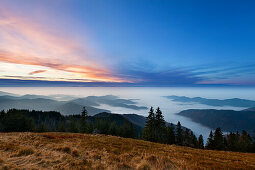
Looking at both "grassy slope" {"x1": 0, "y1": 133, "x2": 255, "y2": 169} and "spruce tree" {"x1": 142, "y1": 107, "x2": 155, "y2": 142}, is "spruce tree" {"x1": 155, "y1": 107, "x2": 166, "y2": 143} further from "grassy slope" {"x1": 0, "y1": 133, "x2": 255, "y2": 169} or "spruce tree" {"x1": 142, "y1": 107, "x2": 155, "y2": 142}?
"grassy slope" {"x1": 0, "y1": 133, "x2": 255, "y2": 169}

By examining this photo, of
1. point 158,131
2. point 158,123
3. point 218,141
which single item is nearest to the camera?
point 218,141

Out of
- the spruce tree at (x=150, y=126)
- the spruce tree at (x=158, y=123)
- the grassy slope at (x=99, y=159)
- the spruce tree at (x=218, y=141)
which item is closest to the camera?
the grassy slope at (x=99, y=159)

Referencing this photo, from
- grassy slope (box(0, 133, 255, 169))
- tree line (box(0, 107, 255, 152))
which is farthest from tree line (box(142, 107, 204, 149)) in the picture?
grassy slope (box(0, 133, 255, 169))

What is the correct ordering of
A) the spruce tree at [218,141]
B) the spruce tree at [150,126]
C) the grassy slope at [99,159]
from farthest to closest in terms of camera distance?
the spruce tree at [150,126], the spruce tree at [218,141], the grassy slope at [99,159]

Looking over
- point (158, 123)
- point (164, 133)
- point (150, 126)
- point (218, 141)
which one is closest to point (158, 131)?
point (158, 123)

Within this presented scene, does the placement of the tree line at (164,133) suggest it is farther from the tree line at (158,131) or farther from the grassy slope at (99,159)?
the grassy slope at (99,159)

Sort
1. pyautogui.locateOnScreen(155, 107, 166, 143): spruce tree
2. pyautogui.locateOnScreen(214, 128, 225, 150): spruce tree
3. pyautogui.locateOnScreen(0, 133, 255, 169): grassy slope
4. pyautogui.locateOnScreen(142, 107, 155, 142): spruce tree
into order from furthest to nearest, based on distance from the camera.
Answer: pyautogui.locateOnScreen(142, 107, 155, 142): spruce tree
pyautogui.locateOnScreen(155, 107, 166, 143): spruce tree
pyautogui.locateOnScreen(214, 128, 225, 150): spruce tree
pyautogui.locateOnScreen(0, 133, 255, 169): grassy slope

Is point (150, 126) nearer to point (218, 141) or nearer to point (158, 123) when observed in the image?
point (158, 123)

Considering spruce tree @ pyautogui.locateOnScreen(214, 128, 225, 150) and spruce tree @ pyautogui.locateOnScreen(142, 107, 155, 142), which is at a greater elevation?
spruce tree @ pyautogui.locateOnScreen(142, 107, 155, 142)

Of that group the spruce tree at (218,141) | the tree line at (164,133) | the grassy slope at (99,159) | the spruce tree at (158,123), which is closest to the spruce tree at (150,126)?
the tree line at (164,133)

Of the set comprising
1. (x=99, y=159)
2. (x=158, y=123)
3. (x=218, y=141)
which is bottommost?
(x=218, y=141)

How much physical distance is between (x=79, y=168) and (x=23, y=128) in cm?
6122

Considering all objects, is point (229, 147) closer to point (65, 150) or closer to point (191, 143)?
point (191, 143)

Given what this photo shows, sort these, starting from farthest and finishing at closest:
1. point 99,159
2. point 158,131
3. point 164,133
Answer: point 164,133, point 158,131, point 99,159
